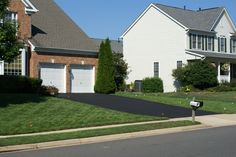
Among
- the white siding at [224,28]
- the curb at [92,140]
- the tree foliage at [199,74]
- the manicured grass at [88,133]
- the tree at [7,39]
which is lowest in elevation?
the curb at [92,140]

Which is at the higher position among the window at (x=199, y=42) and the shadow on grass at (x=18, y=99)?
the window at (x=199, y=42)

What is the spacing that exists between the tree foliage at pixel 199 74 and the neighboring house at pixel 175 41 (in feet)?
4.78

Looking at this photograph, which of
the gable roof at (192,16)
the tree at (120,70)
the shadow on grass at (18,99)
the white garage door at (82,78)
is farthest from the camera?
the gable roof at (192,16)

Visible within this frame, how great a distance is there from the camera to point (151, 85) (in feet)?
147

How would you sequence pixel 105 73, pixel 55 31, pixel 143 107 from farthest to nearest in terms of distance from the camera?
1. pixel 55 31
2. pixel 105 73
3. pixel 143 107

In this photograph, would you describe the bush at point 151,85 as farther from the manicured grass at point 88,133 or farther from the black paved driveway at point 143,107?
the manicured grass at point 88,133

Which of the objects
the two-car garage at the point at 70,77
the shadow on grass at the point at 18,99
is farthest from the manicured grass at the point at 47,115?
the two-car garage at the point at 70,77

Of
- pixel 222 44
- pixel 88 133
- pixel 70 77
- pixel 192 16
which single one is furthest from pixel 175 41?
pixel 88 133

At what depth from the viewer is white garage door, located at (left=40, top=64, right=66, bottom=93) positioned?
3562 cm

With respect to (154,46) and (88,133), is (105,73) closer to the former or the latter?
(154,46)

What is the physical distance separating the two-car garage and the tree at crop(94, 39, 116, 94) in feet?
3.31

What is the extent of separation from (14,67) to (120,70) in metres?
16.8

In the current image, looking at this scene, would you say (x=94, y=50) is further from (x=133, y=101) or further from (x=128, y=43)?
(x=128, y=43)

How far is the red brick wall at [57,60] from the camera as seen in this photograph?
113 ft
